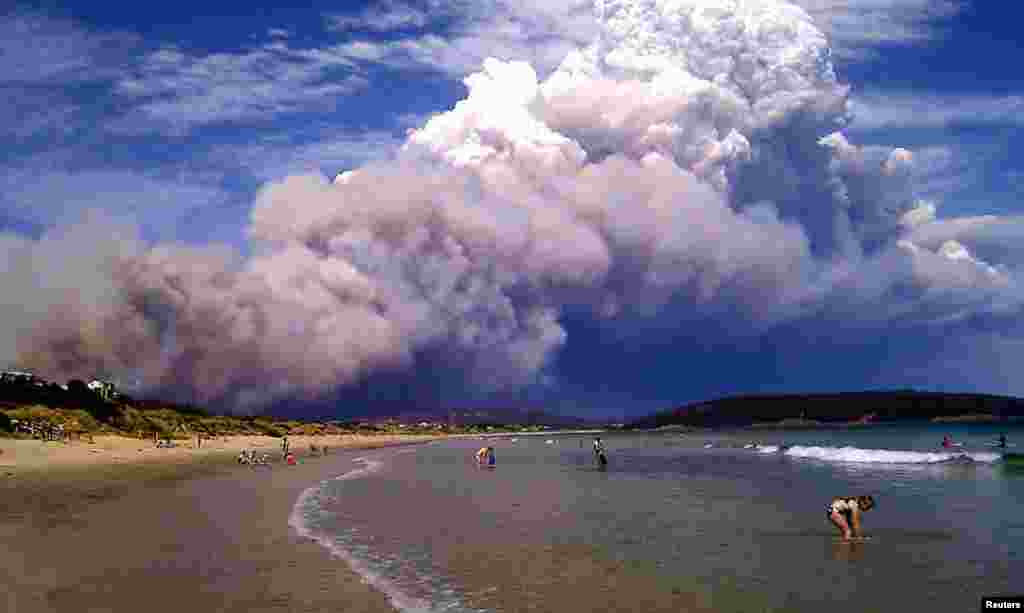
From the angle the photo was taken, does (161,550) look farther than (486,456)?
No

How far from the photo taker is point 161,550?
22469 millimetres

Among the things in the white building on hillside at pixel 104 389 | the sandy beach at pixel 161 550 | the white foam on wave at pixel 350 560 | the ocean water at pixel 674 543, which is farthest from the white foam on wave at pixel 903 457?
the white building on hillside at pixel 104 389

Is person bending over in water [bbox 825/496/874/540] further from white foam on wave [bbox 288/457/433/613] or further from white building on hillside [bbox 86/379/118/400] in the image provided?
white building on hillside [bbox 86/379/118/400]

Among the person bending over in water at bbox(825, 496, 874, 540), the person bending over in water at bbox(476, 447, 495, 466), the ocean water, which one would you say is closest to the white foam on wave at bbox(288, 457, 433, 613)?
the ocean water

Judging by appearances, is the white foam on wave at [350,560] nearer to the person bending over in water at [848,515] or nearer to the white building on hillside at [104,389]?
the person bending over in water at [848,515]

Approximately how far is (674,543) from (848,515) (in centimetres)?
623

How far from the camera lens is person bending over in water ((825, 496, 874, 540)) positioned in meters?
24.5

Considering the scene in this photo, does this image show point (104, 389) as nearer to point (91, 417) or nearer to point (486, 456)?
point (91, 417)

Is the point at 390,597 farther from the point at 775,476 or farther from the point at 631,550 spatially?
the point at 775,476

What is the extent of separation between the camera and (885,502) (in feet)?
111

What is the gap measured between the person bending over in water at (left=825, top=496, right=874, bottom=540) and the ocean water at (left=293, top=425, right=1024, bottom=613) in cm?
61

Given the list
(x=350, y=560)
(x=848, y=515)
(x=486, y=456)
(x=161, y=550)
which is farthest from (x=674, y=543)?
(x=486, y=456)

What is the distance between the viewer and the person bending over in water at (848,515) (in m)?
24.5

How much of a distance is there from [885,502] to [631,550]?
680 inches
